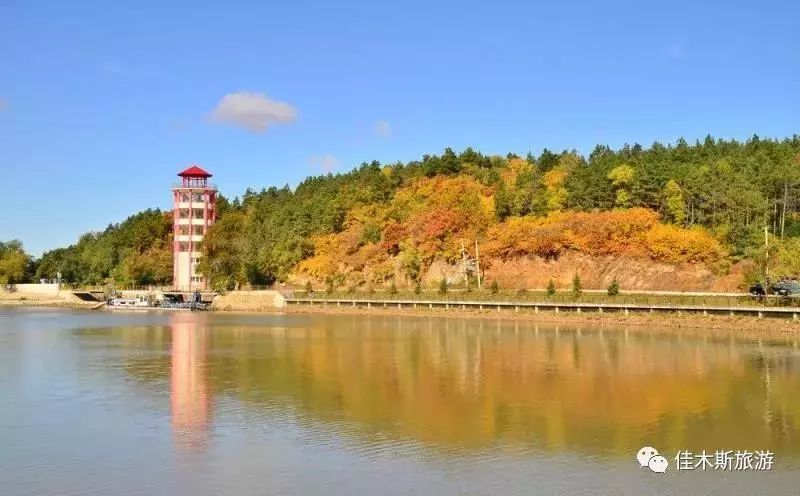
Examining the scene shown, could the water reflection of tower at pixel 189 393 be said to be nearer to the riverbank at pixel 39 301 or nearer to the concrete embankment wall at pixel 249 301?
the concrete embankment wall at pixel 249 301

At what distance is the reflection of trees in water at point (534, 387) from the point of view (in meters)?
19.9

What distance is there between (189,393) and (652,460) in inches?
613

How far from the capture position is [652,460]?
661 inches

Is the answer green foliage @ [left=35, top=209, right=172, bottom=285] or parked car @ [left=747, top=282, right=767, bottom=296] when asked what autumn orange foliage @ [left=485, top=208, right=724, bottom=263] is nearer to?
parked car @ [left=747, top=282, right=767, bottom=296]

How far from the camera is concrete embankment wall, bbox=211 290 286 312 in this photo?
3307 inches

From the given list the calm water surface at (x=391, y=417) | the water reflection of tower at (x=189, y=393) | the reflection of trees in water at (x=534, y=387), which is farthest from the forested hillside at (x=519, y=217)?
the water reflection of tower at (x=189, y=393)

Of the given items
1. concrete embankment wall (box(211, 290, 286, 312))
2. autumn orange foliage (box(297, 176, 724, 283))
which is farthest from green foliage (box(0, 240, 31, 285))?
autumn orange foliage (box(297, 176, 724, 283))

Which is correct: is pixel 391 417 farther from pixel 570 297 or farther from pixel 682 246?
pixel 682 246

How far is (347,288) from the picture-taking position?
8575 centimetres

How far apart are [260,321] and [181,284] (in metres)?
42.4

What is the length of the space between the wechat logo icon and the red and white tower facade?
9176 cm

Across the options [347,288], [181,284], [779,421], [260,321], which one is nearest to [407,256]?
[347,288]

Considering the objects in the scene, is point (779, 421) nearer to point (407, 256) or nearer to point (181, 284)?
point (407, 256)

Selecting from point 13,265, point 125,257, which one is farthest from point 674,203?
point 13,265
